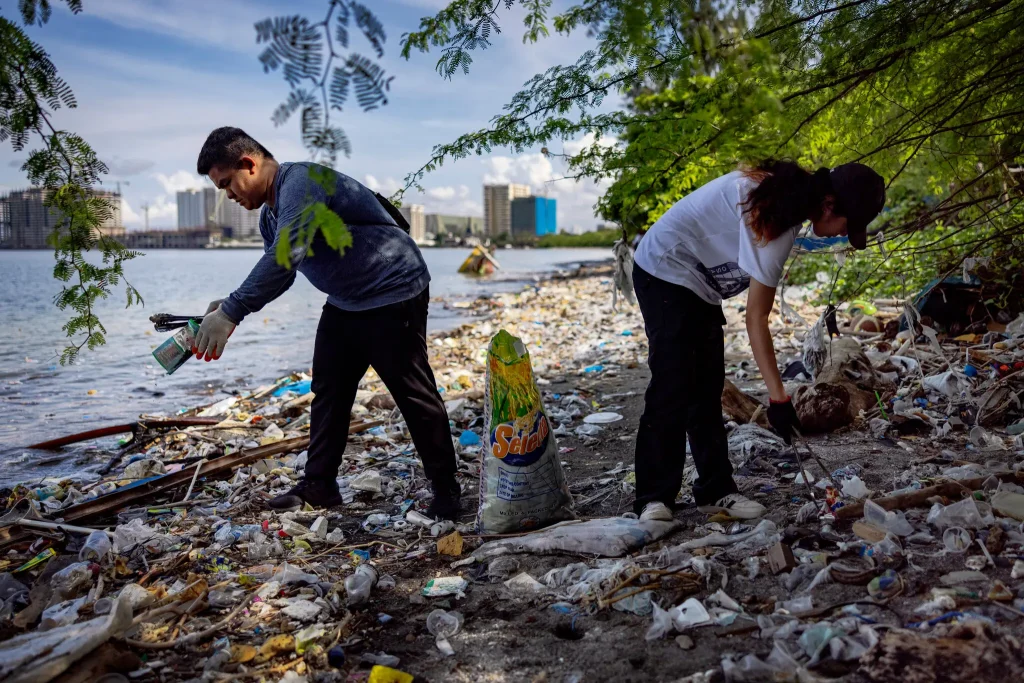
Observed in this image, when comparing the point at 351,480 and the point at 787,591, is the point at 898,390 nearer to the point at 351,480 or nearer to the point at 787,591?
the point at 787,591

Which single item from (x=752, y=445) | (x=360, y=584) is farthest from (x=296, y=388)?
(x=360, y=584)

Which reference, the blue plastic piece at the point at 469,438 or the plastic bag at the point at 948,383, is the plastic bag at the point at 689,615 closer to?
the blue plastic piece at the point at 469,438

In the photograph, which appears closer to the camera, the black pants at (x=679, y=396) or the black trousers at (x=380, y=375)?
the black pants at (x=679, y=396)

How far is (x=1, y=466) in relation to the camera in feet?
17.7

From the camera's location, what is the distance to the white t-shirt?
9.20 feet

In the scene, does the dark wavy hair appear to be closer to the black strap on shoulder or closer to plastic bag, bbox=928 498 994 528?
plastic bag, bbox=928 498 994 528

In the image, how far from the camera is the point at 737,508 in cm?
307

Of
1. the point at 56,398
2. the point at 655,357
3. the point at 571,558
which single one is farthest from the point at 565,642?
the point at 56,398

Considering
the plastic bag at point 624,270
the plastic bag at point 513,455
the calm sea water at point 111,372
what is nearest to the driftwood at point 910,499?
the plastic bag at point 513,455

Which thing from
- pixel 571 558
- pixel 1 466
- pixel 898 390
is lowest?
pixel 1 466

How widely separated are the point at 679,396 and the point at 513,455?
75cm

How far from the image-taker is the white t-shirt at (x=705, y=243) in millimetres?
2805

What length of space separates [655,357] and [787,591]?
102cm

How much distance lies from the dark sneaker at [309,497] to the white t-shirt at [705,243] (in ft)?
6.23
